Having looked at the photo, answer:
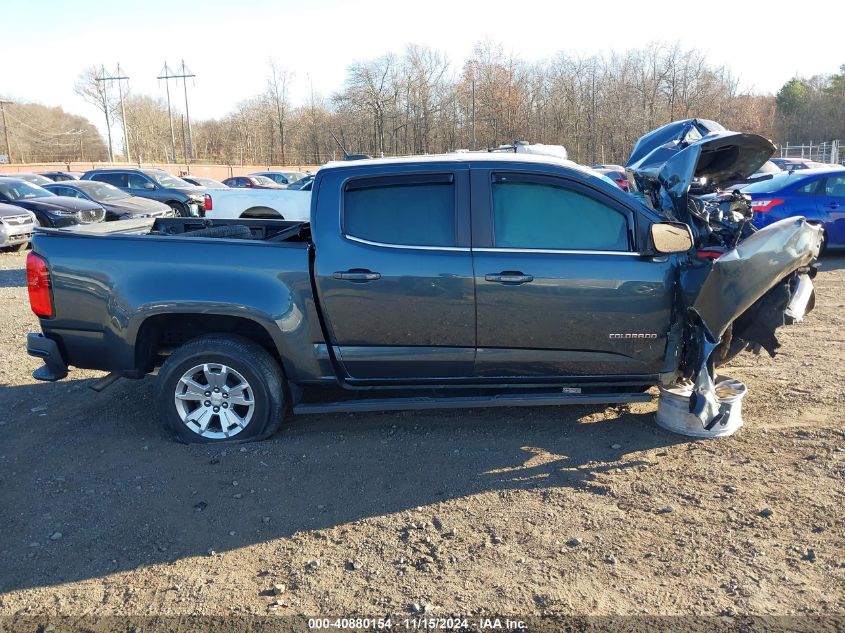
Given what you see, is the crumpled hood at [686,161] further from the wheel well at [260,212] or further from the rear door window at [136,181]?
the rear door window at [136,181]

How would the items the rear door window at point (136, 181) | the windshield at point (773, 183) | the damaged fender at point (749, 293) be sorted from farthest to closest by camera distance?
the rear door window at point (136, 181)
the windshield at point (773, 183)
the damaged fender at point (749, 293)

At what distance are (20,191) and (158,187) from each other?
4.63 meters

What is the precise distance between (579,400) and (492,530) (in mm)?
1330

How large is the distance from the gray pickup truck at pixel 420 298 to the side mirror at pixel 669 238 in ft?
0.04

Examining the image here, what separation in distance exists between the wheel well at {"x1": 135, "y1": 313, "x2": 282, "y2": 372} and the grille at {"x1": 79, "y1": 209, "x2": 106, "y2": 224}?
500 inches

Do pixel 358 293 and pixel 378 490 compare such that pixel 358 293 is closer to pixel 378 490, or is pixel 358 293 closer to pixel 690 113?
pixel 378 490

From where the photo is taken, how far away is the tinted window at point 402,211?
Result: 4.34 meters

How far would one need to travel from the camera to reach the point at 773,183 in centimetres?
1168

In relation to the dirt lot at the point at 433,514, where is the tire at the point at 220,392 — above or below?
above

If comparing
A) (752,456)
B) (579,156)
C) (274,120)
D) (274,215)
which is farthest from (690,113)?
(752,456)

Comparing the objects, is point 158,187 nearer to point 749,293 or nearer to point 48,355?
point 48,355

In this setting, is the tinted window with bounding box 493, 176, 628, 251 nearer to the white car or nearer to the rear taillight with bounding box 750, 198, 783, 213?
the white car

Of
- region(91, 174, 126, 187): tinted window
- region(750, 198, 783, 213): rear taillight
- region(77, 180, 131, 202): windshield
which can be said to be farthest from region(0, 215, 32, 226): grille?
region(750, 198, 783, 213): rear taillight

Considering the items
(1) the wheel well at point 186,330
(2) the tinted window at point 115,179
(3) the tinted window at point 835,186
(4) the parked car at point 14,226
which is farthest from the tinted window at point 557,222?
(2) the tinted window at point 115,179
